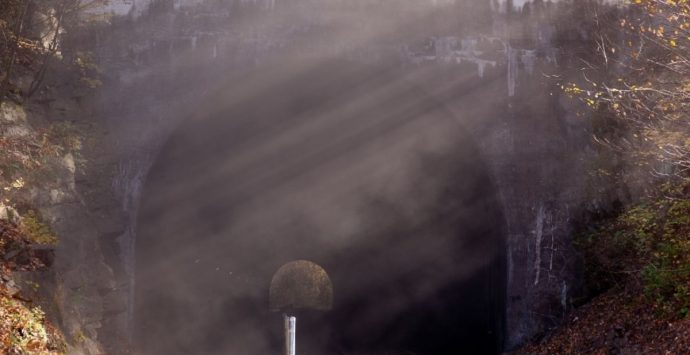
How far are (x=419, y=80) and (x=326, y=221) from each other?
553 cm

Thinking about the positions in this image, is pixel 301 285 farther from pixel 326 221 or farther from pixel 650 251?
pixel 650 251

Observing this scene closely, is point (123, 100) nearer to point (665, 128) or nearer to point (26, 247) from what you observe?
point (26, 247)

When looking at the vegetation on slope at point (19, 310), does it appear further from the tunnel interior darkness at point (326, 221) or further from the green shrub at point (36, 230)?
the tunnel interior darkness at point (326, 221)

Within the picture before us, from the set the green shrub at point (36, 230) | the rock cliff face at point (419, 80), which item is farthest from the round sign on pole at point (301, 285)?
the green shrub at point (36, 230)

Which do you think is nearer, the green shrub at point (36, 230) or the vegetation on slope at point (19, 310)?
the vegetation on slope at point (19, 310)

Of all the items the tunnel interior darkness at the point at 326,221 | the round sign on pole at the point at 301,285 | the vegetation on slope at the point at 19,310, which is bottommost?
the round sign on pole at the point at 301,285

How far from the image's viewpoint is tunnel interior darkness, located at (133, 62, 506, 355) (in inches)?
540

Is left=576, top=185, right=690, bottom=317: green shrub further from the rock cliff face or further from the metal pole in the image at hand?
the metal pole

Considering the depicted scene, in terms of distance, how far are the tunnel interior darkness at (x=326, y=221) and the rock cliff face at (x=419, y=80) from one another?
431 millimetres

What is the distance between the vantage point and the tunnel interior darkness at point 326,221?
13.7m

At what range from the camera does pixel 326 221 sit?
17.0 meters

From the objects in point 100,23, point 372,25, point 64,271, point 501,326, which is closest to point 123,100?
point 100,23

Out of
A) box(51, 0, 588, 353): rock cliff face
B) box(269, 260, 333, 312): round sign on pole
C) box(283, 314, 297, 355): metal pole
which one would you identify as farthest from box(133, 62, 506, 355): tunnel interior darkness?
box(283, 314, 297, 355): metal pole

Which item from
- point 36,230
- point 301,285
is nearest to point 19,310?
point 36,230
